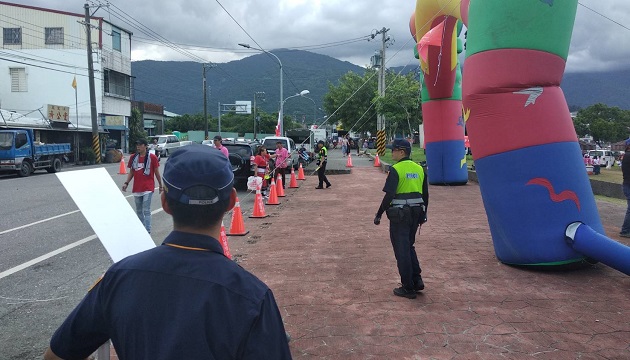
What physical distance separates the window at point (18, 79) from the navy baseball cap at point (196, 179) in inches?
1877

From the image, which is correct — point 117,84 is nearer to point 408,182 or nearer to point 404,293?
point 408,182

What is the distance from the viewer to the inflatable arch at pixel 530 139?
6.25 metres

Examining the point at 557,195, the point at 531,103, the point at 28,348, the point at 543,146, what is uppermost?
the point at 531,103

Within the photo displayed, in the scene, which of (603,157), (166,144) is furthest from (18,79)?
(603,157)

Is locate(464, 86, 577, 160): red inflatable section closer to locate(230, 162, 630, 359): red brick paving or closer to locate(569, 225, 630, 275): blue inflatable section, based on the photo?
locate(569, 225, 630, 275): blue inflatable section

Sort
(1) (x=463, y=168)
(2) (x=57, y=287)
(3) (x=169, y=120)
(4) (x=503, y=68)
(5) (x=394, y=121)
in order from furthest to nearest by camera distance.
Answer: (3) (x=169, y=120) → (5) (x=394, y=121) → (1) (x=463, y=168) → (4) (x=503, y=68) → (2) (x=57, y=287)

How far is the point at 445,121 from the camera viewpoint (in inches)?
615

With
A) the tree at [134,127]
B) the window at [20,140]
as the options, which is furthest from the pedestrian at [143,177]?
the tree at [134,127]

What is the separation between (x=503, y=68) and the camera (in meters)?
6.51

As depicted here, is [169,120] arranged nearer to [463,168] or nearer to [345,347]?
[463,168]

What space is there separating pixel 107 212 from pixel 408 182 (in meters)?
3.74

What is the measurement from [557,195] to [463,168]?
1090 centimetres

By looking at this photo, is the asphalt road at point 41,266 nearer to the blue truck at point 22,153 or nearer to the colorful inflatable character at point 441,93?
the colorful inflatable character at point 441,93

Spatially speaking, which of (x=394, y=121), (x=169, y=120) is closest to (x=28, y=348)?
(x=394, y=121)
